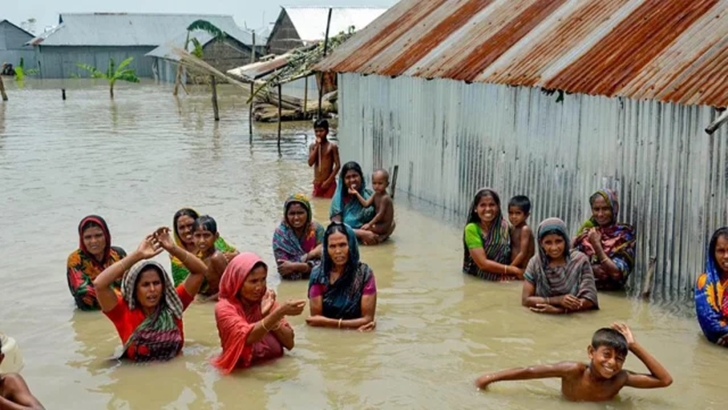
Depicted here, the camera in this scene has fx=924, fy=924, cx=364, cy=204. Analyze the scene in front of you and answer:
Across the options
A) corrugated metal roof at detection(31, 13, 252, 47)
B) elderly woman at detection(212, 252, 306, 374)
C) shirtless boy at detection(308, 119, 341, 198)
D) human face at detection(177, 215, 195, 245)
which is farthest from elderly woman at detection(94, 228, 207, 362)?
corrugated metal roof at detection(31, 13, 252, 47)

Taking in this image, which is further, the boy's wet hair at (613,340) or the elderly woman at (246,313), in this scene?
the elderly woman at (246,313)

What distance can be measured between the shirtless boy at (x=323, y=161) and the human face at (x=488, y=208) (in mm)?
4888

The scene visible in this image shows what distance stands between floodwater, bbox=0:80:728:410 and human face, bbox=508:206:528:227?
2.01ft

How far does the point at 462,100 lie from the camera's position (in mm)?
12203

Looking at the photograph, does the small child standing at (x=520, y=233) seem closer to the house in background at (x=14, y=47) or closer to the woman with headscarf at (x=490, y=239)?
the woman with headscarf at (x=490, y=239)

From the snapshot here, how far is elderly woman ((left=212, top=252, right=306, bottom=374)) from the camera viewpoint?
6.17 metres

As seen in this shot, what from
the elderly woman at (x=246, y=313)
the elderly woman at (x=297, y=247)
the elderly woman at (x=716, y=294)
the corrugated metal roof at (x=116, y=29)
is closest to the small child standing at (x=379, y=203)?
the elderly woman at (x=297, y=247)

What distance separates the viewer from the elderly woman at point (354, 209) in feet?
35.3

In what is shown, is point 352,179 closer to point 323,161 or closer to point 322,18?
point 323,161

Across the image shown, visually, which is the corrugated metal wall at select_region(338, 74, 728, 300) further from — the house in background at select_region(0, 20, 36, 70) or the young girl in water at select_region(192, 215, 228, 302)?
the house in background at select_region(0, 20, 36, 70)

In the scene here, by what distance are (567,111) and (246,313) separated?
15.8 feet

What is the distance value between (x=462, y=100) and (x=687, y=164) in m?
4.55

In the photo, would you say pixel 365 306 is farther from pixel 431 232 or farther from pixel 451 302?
pixel 431 232

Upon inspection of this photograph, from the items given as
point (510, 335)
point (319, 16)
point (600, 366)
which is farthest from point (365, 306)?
point (319, 16)
